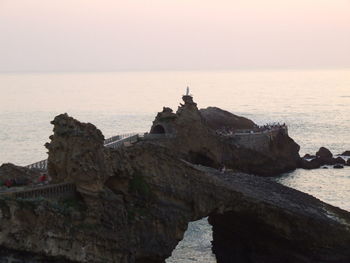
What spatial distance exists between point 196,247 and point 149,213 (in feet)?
36.1

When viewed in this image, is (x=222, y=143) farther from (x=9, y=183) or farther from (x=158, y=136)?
(x=9, y=183)

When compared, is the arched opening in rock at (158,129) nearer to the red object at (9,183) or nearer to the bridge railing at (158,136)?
the bridge railing at (158,136)

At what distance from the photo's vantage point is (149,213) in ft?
112

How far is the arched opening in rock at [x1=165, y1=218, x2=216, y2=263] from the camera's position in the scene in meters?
41.7

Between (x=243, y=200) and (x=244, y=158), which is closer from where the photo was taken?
(x=243, y=200)

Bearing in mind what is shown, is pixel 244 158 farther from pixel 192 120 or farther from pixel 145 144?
pixel 145 144

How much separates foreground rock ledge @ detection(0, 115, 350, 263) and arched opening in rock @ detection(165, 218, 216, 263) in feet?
2.91

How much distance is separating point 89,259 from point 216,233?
13.5 meters

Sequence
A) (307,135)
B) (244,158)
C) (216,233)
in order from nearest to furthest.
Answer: (216,233), (244,158), (307,135)

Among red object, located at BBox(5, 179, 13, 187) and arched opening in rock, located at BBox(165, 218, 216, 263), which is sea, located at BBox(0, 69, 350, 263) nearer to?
arched opening in rock, located at BBox(165, 218, 216, 263)

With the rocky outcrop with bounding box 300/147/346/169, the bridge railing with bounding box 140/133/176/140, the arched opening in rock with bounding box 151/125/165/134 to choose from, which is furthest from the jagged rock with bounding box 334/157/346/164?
the bridge railing with bounding box 140/133/176/140

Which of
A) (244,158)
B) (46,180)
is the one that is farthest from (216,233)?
(244,158)

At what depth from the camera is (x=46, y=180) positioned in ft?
108

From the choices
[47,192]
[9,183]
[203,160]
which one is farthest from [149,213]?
[203,160]
